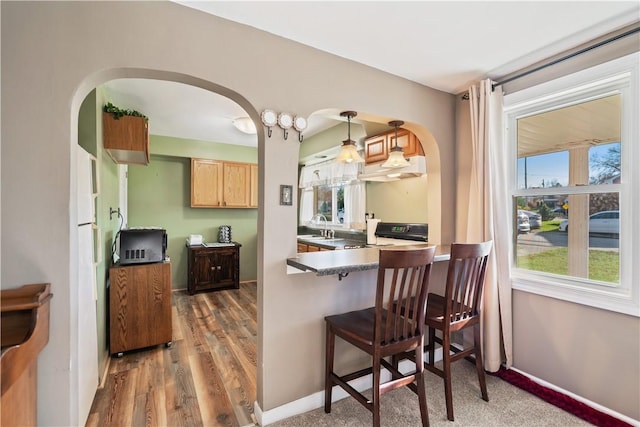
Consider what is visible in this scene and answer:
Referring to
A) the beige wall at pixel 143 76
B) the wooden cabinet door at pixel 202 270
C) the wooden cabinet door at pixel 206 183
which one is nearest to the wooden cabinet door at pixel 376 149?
the beige wall at pixel 143 76

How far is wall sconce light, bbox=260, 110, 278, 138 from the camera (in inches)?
70.2

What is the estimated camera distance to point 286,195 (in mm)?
1888

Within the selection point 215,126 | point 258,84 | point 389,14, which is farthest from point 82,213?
point 215,126

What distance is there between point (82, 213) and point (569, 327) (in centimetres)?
333

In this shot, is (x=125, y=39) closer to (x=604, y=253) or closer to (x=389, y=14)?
(x=389, y=14)

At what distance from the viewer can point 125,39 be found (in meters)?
1.46

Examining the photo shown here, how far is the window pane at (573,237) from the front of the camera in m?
1.91

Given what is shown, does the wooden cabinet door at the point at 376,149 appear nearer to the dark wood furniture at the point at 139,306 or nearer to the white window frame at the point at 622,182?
the white window frame at the point at 622,182

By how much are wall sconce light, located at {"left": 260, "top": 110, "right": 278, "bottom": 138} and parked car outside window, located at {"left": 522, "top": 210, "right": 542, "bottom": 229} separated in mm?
2174

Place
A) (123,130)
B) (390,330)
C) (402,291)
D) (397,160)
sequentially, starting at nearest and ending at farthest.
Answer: (402,291)
(390,330)
(123,130)
(397,160)

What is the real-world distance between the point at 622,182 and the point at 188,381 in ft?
11.2

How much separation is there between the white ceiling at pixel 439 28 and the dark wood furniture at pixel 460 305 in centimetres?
138

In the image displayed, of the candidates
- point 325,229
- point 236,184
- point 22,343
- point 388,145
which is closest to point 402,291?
point 22,343

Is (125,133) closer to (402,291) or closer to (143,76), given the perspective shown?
(143,76)
